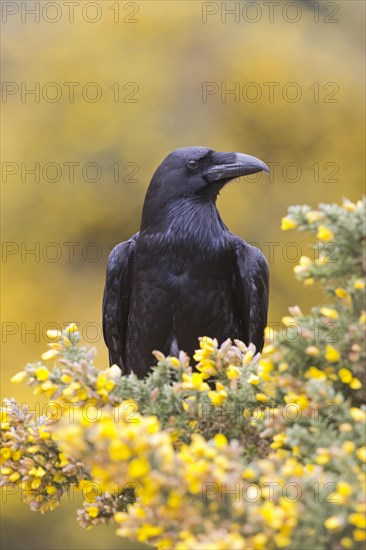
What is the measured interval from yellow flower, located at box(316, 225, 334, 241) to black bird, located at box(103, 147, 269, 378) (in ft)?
4.90

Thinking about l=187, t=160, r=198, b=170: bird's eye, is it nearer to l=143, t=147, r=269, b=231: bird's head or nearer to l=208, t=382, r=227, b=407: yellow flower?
l=143, t=147, r=269, b=231: bird's head

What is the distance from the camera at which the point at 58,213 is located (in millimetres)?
4945

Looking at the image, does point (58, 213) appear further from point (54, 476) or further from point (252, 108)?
point (54, 476)

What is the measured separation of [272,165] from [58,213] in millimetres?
1201

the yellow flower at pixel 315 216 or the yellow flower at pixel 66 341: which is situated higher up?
the yellow flower at pixel 315 216

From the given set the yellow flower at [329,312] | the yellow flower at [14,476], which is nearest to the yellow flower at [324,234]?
the yellow flower at [329,312]

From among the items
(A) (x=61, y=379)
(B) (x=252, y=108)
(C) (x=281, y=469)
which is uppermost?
(B) (x=252, y=108)

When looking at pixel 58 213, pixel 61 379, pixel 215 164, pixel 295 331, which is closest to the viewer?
pixel 295 331

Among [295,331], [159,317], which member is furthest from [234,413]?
[159,317]

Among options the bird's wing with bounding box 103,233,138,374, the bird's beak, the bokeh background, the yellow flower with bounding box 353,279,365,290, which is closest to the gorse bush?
the yellow flower with bounding box 353,279,365,290

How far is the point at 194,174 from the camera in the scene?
312 cm

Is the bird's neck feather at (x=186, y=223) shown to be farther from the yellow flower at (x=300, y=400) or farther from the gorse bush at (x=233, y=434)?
the yellow flower at (x=300, y=400)

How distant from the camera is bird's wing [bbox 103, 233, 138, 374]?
338cm

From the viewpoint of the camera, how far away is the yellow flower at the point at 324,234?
153 centimetres
